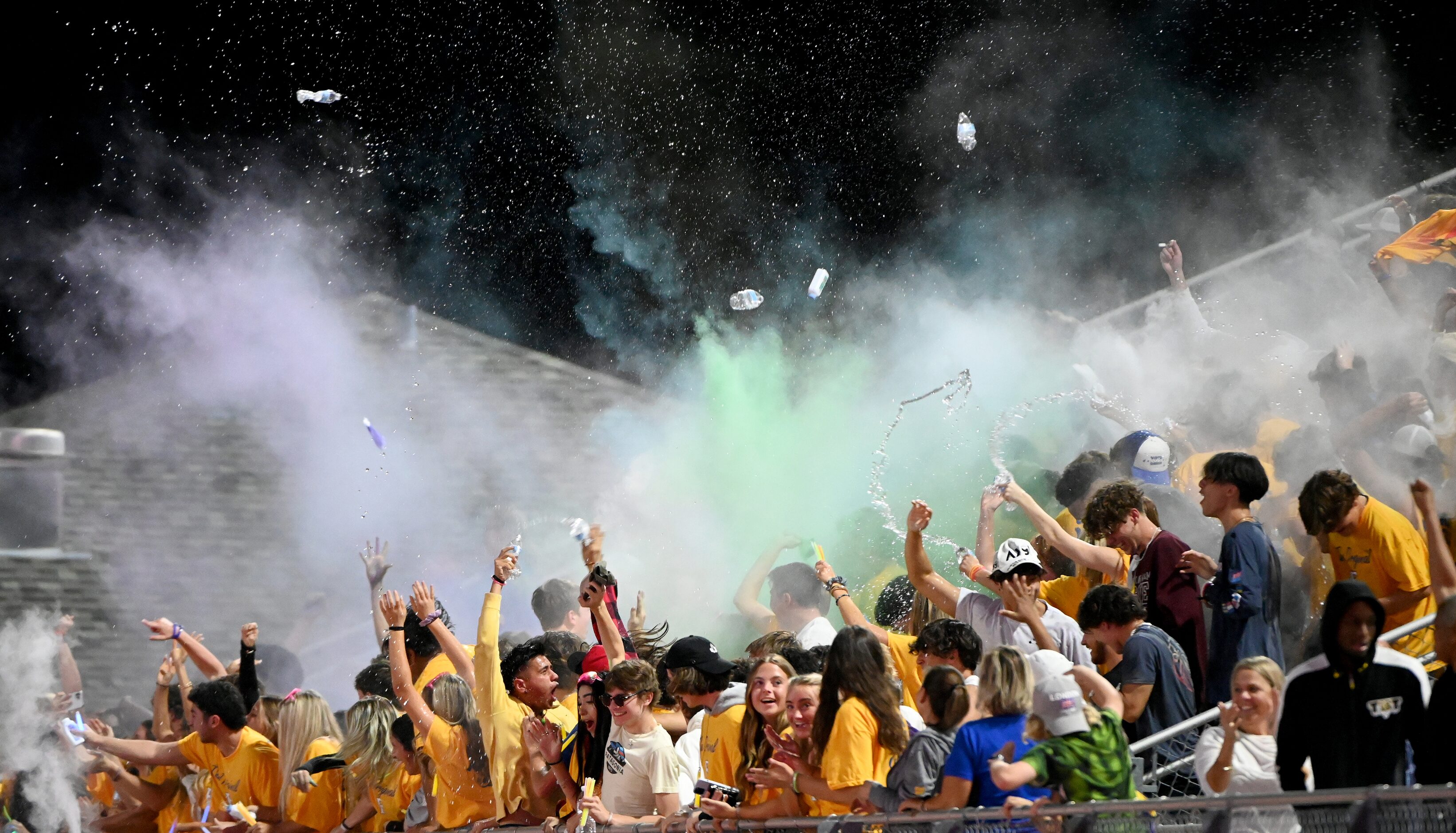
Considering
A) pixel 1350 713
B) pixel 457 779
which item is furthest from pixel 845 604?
pixel 1350 713

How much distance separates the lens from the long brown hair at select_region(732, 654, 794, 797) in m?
4.08

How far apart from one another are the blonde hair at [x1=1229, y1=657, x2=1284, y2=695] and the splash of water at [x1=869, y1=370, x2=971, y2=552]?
5.80 meters

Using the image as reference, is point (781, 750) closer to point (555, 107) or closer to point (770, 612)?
point (770, 612)

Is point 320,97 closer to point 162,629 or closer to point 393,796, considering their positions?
point 162,629

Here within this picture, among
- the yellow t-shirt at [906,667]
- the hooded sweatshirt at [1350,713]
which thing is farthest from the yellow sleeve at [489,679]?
the hooded sweatshirt at [1350,713]

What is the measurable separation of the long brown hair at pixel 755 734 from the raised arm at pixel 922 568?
76cm

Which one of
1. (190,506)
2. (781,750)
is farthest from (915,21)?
(781,750)

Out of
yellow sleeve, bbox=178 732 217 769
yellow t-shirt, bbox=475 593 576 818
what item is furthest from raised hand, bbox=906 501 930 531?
yellow sleeve, bbox=178 732 217 769

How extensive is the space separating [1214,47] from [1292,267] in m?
2.27

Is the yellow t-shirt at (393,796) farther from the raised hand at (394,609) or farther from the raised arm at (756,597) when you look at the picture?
the raised arm at (756,597)

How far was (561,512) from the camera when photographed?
12.5 m

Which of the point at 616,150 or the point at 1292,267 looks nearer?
the point at 1292,267

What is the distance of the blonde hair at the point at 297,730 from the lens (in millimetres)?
5641

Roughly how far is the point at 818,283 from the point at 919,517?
21.6 ft
